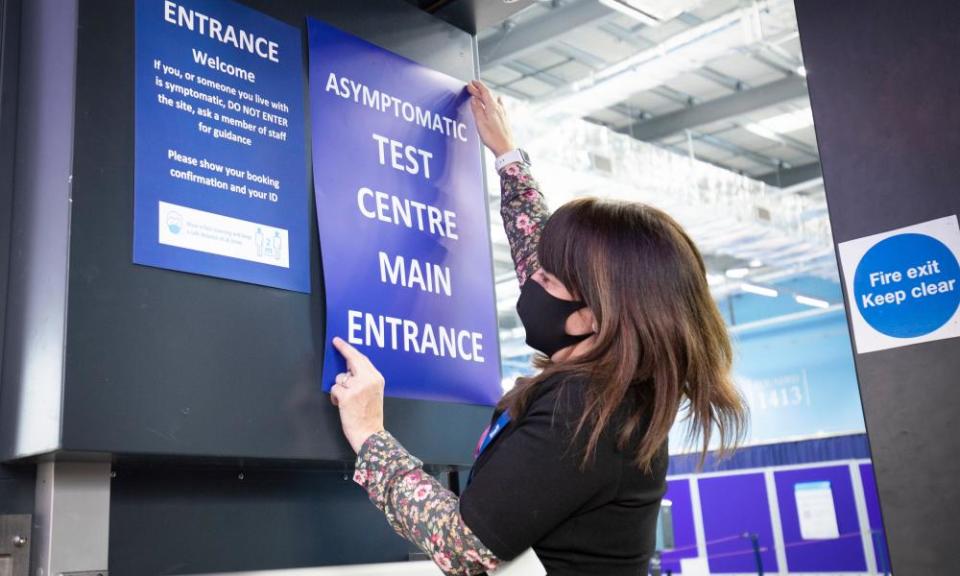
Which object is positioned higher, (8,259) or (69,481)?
(8,259)

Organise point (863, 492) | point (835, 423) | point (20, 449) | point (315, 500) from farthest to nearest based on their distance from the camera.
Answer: point (835, 423)
point (863, 492)
point (315, 500)
point (20, 449)

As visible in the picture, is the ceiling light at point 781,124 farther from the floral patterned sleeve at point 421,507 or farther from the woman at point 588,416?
the floral patterned sleeve at point 421,507

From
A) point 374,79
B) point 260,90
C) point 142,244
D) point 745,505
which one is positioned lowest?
point 745,505

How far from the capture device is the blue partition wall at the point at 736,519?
378 inches

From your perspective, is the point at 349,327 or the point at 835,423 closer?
the point at 349,327

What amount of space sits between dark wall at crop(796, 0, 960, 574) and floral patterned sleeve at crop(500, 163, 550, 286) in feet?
2.49

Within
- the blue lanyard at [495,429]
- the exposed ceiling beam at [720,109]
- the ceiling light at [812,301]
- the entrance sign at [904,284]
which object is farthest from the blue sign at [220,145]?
the ceiling light at [812,301]

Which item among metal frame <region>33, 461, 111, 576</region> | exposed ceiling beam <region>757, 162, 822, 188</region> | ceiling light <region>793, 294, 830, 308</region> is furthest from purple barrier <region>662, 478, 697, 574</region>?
metal frame <region>33, 461, 111, 576</region>

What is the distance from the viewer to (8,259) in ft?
4.74

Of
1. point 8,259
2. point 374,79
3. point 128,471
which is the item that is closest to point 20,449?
point 128,471

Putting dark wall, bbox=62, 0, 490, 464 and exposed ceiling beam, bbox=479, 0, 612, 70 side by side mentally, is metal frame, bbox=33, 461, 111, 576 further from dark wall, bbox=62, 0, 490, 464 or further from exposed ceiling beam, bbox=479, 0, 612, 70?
exposed ceiling beam, bbox=479, 0, 612, 70

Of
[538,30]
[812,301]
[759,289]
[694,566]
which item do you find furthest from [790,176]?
[538,30]

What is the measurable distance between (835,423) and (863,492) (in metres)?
5.75

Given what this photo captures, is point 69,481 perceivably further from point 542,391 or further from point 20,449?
point 542,391
